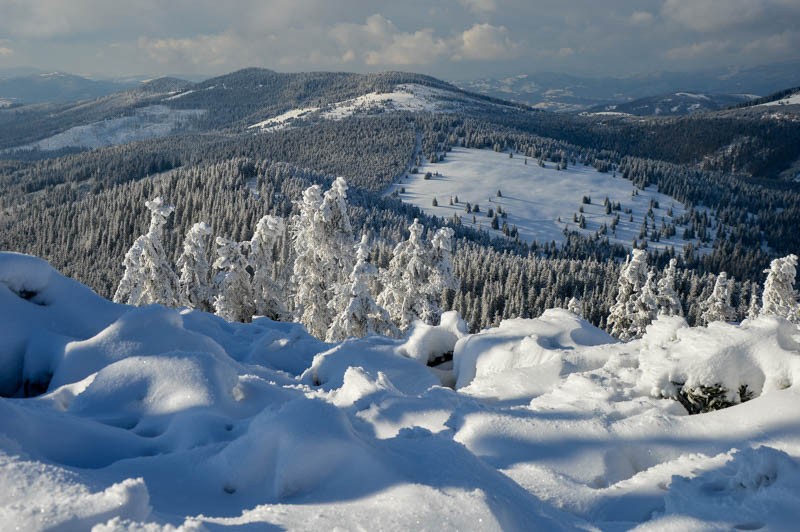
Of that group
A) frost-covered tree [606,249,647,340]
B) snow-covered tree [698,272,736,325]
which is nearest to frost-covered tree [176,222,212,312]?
frost-covered tree [606,249,647,340]

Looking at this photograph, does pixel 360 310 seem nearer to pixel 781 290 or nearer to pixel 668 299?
pixel 668 299

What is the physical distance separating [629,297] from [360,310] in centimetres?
2390

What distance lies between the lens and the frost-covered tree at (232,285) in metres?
28.7

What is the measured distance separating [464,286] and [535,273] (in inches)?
549

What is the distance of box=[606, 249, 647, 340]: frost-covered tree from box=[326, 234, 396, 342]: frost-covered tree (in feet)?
70.1

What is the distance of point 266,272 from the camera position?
29.8 meters

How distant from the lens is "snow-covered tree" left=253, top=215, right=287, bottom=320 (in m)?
29.6

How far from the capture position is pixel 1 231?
432ft

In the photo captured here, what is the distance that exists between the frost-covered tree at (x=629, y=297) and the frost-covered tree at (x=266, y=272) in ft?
83.8

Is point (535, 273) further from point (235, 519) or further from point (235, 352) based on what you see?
point (235, 519)

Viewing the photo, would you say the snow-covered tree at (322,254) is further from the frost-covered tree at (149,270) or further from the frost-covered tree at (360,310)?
the frost-covered tree at (149,270)

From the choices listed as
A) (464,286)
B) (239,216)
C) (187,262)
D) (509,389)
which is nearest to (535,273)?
(464,286)

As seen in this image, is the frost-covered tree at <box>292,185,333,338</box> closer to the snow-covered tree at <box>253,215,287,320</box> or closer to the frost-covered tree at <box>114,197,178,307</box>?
the snow-covered tree at <box>253,215,287,320</box>

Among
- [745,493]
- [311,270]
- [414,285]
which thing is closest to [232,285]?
[311,270]
